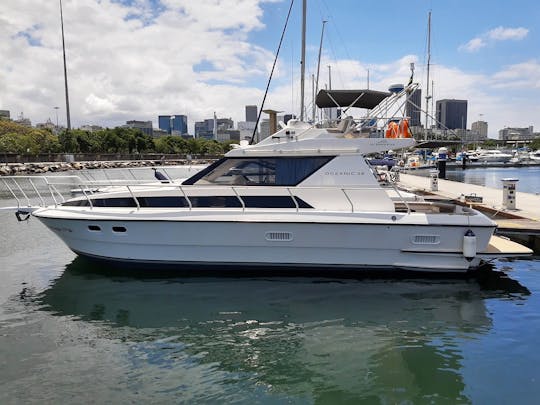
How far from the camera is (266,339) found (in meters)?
5.93

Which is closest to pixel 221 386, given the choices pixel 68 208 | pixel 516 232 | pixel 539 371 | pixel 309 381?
pixel 309 381

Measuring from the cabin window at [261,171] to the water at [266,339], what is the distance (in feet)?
6.56

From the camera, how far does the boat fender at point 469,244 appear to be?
761 cm

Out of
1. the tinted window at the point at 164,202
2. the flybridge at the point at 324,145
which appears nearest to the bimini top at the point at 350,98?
the flybridge at the point at 324,145

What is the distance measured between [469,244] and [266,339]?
424 centimetres

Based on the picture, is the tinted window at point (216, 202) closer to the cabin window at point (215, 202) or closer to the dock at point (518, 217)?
the cabin window at point (215, 202)

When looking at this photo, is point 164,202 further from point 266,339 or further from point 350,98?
point 350,98

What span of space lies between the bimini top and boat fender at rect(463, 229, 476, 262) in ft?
11.4

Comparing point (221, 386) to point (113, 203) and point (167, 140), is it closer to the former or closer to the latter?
point (113, 203)

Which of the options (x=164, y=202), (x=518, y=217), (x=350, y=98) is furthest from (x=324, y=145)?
(x=518, y=217)

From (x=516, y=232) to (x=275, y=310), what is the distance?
6893 mm

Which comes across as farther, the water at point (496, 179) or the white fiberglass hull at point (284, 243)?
the water at point (496, 179)

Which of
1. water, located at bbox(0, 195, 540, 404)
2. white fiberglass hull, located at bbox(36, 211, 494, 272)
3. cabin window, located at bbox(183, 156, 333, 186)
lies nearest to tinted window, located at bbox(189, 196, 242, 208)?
cabin window, located at bbox(183, 156, 333, 186)

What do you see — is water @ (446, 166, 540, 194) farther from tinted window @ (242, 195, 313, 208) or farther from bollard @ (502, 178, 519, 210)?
tinted window @ (242, 195, 313, 208)
